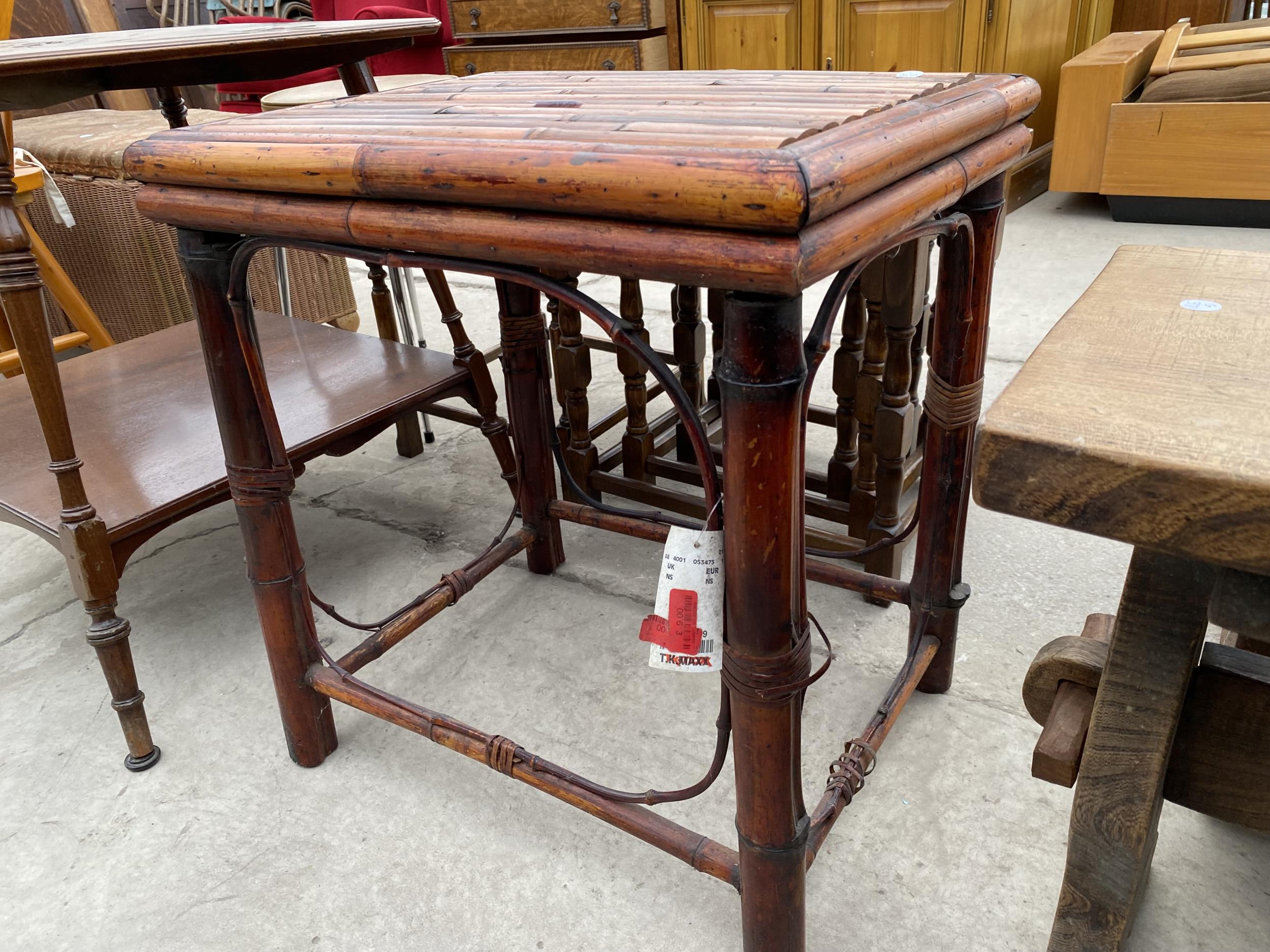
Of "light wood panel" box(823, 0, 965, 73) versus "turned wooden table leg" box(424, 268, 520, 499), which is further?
"light wood panel" box(823, 0, 965, 73)

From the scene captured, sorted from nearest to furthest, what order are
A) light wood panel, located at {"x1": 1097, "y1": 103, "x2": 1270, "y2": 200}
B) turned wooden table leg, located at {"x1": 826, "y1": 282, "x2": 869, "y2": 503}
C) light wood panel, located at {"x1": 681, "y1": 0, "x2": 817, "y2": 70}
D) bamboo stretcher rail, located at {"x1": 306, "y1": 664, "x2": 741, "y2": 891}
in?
bamboo stretcher rail, located at {"x1": 306, "y1": 664, "x2": 741, "y2": 891}, turned wooden table leg, located at {"x1": 826, "y1": 282, "x2": 869, "y2": 503}, light wood panel, located at {"x1": 1097, "y1": 103, "x2": 1270, "y2": 200}, light wood panel, located at {"x1": 681, "y1": 0, "x2": 817, "y2": 70}

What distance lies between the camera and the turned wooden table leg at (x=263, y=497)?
3.09ft

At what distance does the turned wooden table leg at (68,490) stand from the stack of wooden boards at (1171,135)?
3.35 m

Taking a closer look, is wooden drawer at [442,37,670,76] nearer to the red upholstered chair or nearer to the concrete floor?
the red upholstered chair

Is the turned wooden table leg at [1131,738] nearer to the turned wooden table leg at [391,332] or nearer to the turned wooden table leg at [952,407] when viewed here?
the turned wooden table leg at [952,407]

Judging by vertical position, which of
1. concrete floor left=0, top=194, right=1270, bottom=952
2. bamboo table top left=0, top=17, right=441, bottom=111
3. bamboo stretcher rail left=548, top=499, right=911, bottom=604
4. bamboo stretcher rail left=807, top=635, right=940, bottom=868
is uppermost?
bamboo table top left=0, top=17, right=441, bottom=111

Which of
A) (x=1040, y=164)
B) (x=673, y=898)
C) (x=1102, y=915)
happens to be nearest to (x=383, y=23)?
(x=673, y=898)

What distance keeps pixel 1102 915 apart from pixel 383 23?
1.29 m

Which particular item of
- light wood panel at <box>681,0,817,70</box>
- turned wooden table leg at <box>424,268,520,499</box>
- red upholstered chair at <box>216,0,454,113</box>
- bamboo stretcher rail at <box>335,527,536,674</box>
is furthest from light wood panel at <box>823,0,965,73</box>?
bamboo stretcher rail at <box>335,527,536,674</box>

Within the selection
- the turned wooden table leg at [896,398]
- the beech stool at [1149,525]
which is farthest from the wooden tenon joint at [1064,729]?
the turned wooden table leg at [896,398]

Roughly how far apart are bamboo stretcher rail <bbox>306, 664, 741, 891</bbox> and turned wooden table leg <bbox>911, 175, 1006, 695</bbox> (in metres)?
0.43

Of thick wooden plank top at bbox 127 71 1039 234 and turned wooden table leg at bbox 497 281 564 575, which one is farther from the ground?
thick wooden plank top at bbox 127 71 1039 234

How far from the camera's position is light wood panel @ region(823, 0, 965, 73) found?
331 centimetres

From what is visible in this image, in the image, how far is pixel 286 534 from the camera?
1.07 meters
